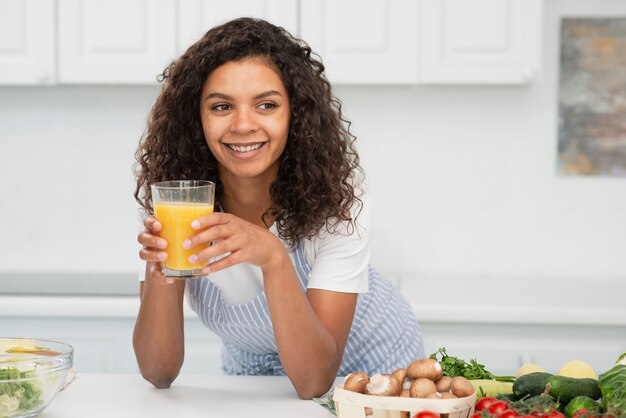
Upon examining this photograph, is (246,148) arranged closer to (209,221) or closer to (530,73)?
(209,221)

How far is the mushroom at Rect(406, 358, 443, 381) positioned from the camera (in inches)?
51.3

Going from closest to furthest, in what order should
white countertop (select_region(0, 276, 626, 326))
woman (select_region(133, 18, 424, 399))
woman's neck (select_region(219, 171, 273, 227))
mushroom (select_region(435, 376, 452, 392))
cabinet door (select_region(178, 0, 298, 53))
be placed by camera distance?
mushroom (select_region(435, 376, 452, 392)), woman (select_region(133, 18, 424, 399)), woman's neck (select_region(219, 171, 273, 227)), white countertop (select_region(0, 276, 626, 326)), cabinet door (select_region(178, 0, 298, 53))

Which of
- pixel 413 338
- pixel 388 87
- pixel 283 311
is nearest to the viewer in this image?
pixel 283 311

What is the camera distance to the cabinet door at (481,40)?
3.01 metres

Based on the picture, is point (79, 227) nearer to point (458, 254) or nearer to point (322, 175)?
point (458, 254)

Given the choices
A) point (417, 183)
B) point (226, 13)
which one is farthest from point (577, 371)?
point (417, 183)

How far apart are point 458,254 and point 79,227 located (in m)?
1.52

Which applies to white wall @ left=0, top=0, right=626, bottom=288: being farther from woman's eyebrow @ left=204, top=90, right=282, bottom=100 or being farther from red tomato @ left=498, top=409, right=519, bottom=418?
red tomato @ left=498, top=409, right=519, bottom=418

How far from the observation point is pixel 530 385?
4.42ft

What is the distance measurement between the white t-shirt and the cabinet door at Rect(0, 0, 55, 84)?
1513 millimetres

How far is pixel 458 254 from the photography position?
3.51m

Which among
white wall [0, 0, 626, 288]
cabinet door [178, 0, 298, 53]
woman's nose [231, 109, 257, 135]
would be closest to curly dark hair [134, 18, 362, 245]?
woman's nose [231, 109, 257, 135]

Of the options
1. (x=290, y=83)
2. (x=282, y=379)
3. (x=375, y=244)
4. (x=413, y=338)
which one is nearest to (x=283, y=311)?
(x=282, y=379)

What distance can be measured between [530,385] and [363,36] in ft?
6.17
